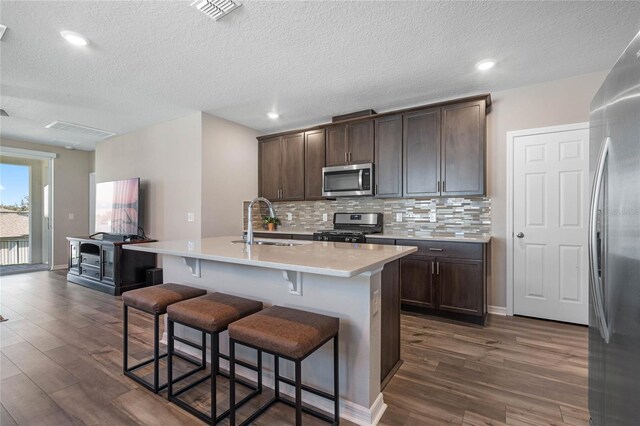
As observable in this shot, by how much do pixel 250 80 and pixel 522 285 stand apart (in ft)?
12.3

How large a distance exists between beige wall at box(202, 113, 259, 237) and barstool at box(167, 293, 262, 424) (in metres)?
2.54

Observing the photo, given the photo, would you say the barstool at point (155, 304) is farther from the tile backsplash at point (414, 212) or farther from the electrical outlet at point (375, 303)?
the tile backsplash at point (414, 212)

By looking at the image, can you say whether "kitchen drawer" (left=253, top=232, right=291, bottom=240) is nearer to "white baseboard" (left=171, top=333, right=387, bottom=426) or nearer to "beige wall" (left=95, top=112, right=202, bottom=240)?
"beige wall" (left=95, top=112, right=202, bottom=240)

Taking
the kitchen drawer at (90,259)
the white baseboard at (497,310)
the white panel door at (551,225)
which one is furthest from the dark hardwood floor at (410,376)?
the kitchen drawer at (90,259)

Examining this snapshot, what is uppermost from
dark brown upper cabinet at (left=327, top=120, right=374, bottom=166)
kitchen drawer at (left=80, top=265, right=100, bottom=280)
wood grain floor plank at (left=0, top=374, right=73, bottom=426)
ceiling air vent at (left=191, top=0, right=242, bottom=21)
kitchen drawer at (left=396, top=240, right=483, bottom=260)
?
ceiling air vent at (left=191, top=0, right=242, bottom=21)

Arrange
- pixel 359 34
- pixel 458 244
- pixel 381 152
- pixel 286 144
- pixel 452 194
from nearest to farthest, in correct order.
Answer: pixel 359 34
pixel 458 244
pixel 452 194
pixel 381 152
pixel 286 144

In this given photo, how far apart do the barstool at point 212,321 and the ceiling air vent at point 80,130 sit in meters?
4.63

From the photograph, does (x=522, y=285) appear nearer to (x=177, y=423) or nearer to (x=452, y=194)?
(x=452, y=194)

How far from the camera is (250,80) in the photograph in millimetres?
3217

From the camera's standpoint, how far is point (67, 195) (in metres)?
6.36

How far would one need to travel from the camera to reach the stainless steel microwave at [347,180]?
3.94 m

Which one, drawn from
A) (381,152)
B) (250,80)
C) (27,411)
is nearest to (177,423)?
(27,411)

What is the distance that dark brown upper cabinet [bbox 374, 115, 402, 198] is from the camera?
148 inches

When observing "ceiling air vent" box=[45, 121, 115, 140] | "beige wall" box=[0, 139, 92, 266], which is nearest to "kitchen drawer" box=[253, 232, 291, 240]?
"ceiling air vent" box=[45, 121, 115, 140]
